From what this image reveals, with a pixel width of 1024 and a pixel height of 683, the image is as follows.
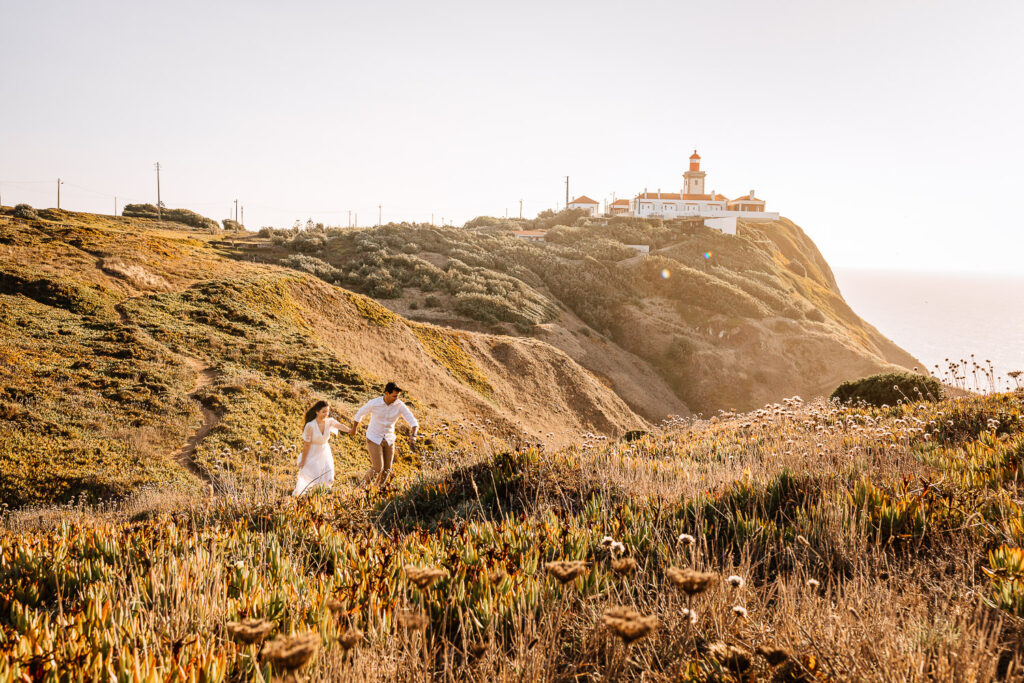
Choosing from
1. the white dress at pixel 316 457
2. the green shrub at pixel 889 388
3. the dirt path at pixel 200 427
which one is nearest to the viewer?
the white dress at pixel 316 457

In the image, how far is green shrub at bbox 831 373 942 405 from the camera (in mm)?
14811

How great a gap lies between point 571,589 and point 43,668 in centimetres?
232

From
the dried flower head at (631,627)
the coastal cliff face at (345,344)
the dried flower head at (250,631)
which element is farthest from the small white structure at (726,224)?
the dried flower head at (250,631)

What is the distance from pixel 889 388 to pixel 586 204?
8373 centimetres

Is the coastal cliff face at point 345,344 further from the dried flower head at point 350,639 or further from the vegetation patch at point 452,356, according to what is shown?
the dried flower head at point 350,639

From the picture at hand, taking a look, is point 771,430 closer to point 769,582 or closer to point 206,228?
point 769,582

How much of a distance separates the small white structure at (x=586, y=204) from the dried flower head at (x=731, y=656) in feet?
312

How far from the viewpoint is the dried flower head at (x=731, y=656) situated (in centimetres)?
229

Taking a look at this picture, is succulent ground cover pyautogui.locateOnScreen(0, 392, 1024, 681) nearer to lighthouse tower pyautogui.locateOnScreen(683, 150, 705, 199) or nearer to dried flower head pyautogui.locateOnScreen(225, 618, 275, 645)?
dried flower head pyautogui.locateOnScreen(225, 618, 275, 645)

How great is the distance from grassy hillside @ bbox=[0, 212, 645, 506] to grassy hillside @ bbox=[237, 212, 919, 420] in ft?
22.0

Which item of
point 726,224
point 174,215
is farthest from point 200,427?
point 726,224

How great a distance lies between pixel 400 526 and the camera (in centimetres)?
534

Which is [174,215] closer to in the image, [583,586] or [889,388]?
[889,388]

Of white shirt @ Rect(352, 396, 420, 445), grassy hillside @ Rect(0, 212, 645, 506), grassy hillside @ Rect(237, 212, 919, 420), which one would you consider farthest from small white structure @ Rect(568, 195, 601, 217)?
white shirt @ Rect(352, 396, 420, 445)
